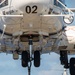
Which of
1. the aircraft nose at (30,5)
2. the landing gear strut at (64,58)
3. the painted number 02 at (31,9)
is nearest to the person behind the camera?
the aircraft nose at (30,5)

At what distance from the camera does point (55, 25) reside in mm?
19094

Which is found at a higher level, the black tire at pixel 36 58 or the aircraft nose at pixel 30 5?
the aircraft nose at pixel 30 5

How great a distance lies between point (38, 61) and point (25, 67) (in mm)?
849

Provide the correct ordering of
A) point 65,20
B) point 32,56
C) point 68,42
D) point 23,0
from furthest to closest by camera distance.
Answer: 1. point 68,42
2. point 32,56
3. point 65,20
4. point 23,0

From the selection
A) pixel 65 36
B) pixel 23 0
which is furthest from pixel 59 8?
pixel 65 36

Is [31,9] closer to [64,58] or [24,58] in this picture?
[24,58]

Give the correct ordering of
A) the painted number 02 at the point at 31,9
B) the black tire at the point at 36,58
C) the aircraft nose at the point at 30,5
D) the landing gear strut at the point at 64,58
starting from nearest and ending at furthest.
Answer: the aircraft nose at the point at 30,5
the painted number 02 at the point at 31,9
the black tire at the point at 36,58
the landing gear strut at the point at 64,58

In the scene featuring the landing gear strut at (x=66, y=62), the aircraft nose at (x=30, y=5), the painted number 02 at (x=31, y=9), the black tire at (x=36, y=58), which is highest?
the aircraft nose at (x=30, y=5)

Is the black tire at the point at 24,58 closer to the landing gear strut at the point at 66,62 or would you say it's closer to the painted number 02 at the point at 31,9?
the landing gear strut at the point at 66,62

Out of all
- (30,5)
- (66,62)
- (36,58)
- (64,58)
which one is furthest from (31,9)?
(66,62)

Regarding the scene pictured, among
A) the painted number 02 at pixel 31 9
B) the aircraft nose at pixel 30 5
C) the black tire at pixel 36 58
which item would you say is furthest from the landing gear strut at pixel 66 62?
the aircraft nose at pixel 30 5

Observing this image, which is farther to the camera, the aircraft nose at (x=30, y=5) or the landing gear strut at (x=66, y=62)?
the landing gear strut at (x=66, y=62)

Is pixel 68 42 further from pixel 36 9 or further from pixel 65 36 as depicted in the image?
pixel 36 9

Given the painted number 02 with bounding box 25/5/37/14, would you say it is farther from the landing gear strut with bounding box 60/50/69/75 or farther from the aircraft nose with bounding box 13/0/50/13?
the landing gear strut with bounding box 60/50/69/75
